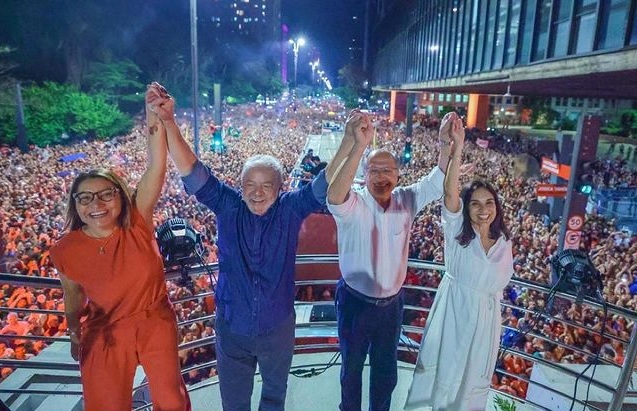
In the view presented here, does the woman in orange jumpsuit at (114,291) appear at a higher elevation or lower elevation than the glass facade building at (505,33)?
lower

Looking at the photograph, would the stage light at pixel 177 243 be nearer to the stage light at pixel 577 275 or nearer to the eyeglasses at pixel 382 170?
the eyeglasses at pixel 382 170

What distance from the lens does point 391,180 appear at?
2715 mm

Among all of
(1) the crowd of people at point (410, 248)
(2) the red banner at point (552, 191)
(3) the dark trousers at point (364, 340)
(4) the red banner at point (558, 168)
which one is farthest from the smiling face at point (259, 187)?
(4) the red banner at point (558, 168)

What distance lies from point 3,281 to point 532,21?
12.6 meters

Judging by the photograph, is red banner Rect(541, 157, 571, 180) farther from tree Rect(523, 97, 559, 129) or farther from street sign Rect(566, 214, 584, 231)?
tree Rect(523, 97, 559, 129)

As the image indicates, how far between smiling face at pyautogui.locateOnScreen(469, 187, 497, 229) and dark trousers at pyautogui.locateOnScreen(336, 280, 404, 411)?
26.9 inches

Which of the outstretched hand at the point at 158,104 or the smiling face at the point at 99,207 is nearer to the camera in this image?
the smiling face at the point at 99,207

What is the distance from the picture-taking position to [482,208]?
2639 mm

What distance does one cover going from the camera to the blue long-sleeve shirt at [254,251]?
2451mm

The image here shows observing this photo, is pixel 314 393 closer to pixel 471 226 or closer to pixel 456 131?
pixel 471 226

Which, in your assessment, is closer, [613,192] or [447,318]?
[447,318]

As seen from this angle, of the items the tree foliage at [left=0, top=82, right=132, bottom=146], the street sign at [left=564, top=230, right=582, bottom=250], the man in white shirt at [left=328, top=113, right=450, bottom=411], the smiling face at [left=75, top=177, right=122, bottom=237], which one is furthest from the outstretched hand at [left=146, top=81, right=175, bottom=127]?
the tree foliage at [left=0, top=82, right=132, bottom=146]

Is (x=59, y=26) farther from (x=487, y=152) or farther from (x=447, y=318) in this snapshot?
(x=447, y=318)

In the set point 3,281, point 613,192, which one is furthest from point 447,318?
point 613,192
